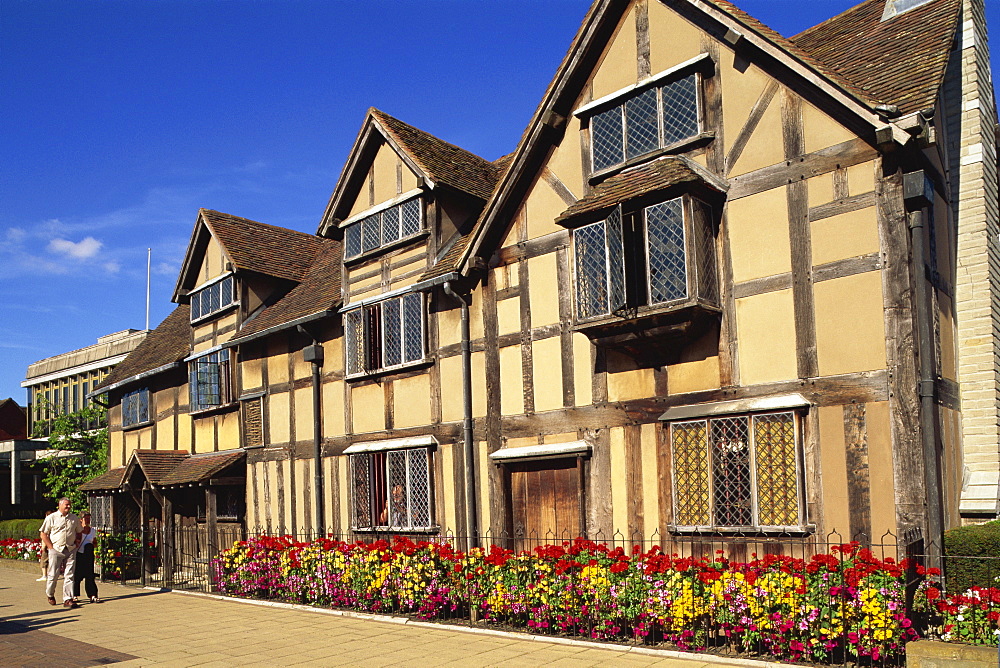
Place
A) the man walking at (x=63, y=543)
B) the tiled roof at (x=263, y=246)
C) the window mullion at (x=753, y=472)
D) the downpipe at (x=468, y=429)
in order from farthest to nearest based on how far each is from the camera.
Result: the tiled roof at (x=263, y=246) → the man walking at (x=63, y=543) → the downpipe at (x=468, y=429) → the window mullion at (x=753, y=472)

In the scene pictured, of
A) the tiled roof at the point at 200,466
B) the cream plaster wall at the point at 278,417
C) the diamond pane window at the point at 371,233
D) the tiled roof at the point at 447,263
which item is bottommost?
the tiled roof at the point at 200,466

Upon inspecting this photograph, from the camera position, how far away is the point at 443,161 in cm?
1766

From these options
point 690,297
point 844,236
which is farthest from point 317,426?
point 844,236

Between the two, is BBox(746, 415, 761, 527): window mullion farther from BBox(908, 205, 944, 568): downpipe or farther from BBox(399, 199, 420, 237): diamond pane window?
BBox(399, 199, 420, 237): diamond pane window

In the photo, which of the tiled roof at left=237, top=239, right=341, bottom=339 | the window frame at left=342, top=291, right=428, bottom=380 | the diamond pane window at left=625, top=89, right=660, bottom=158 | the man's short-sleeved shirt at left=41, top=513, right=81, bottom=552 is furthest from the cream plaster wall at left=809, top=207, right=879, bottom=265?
the man's short-sleeved shirt at left=41, top=513, right=81, bottom=552

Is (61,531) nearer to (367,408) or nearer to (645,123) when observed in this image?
(367,408)

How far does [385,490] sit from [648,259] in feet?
24.5

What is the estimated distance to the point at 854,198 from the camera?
35.9 ft

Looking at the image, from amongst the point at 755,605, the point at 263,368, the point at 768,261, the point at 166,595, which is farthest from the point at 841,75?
the point at 166,595

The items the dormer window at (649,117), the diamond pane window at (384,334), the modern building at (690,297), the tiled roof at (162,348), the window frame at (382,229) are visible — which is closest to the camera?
the modern building at (690,297)

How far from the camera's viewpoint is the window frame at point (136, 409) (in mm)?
25922

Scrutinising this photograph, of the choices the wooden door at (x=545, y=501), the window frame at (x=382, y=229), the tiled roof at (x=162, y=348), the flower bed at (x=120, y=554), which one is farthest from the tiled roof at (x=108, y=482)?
the wooden door at (x=545, y=501)

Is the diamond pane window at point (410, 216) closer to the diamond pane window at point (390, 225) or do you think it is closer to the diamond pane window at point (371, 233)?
the diamond pane window at point (390, 225)

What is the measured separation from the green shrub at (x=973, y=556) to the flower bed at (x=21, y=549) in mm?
24195
